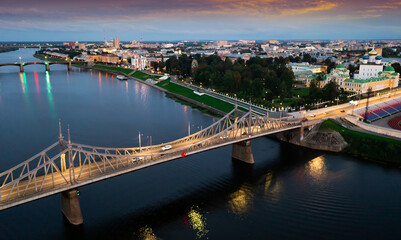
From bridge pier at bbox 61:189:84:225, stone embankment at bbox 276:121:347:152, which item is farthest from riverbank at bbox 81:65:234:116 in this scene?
bridge pier at bbox 61:189:84:225

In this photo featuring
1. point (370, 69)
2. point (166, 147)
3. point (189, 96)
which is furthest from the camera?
point (370, 69)

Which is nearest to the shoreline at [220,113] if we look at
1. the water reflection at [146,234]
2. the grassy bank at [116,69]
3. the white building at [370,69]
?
the grassy bank at [116,69]

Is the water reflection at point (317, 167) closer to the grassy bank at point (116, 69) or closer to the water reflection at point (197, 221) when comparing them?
the water reflection at point (197, 221)

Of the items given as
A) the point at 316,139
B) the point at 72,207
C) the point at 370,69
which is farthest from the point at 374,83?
the point at 72,207

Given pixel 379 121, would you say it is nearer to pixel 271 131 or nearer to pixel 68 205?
pixel 271 131

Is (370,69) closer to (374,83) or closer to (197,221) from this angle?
(374,83)
